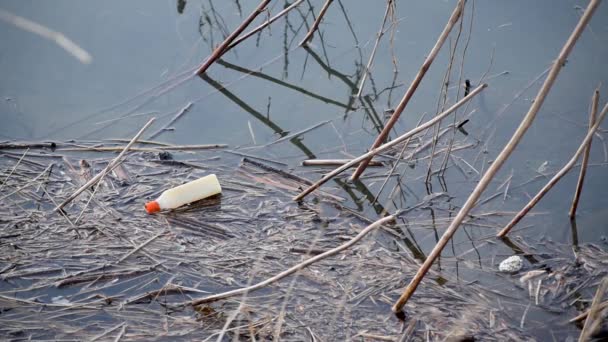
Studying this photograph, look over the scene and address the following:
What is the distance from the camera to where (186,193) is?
12.3 ft

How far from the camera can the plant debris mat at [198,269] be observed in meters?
3.02

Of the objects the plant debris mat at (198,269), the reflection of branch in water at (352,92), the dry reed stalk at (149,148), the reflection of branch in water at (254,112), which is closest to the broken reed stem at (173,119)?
the dry reed stalk at (149,148)

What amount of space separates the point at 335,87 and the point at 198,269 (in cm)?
211

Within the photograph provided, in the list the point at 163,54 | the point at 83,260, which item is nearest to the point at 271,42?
the point at 163,54

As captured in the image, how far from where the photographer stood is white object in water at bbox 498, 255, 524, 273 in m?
3.45

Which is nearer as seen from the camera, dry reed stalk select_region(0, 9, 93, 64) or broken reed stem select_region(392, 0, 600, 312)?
broken reed stem select_region(392, 0, 600, 312)

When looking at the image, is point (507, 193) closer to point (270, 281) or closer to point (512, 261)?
point (512, 261)

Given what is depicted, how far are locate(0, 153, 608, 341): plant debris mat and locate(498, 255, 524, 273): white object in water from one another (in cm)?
14

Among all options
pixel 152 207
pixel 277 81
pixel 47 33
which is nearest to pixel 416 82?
pixel 152 207

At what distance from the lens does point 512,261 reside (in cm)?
347

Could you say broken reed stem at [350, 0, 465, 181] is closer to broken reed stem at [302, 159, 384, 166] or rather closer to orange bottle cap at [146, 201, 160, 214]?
broken reed stem at [302, 159, 384, 166]

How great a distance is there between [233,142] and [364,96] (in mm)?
1062

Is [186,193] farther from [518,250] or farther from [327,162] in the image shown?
[518,250]

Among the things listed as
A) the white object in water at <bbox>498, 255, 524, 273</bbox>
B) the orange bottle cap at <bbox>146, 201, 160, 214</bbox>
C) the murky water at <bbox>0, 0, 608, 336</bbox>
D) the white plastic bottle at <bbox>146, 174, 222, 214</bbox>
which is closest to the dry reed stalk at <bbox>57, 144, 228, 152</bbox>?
the murky water at <bbox>0, 0, 608, 336</bbox>
